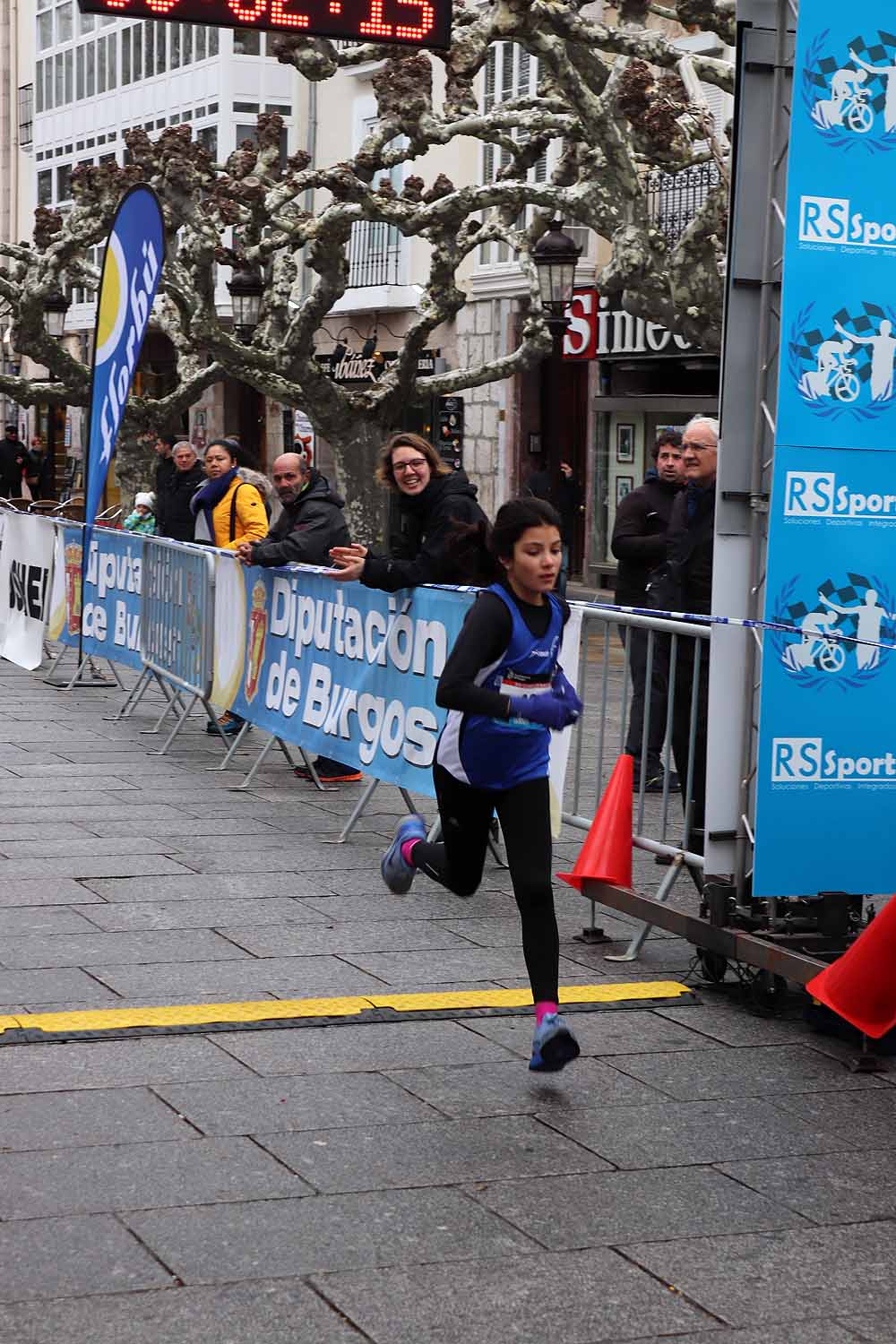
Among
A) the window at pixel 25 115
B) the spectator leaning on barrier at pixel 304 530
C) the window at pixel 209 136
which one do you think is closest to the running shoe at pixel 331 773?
the spectator leaning on barrier at pixel 304 530

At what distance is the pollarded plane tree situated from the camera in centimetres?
1653

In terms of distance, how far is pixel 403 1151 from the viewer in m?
4.87

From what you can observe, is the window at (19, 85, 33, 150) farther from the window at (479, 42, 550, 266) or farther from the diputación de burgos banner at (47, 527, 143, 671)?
the diputación de burgos banner at (47, 527, 143, 671)

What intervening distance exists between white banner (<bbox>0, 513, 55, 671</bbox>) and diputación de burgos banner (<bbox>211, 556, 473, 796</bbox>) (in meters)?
5.14

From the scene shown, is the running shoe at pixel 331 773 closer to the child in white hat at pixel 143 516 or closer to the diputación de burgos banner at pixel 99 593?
the diputación de burgos banner at pixel 99 593

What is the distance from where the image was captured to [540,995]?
5.58 meters

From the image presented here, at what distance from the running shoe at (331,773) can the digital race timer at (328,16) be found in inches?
156

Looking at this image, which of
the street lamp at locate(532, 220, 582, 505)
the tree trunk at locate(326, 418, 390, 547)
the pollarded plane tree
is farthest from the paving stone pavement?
the tree trunk at locate(326, 418, 390, 547)

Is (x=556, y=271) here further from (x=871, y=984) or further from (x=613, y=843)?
(x=871, y=984)

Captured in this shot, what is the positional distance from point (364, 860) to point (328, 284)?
50.2ft

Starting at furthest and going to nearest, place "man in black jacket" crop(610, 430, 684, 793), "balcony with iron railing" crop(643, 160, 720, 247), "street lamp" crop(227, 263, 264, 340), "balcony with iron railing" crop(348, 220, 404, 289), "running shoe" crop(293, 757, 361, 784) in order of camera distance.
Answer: "balcony with iron railing" crop(348, 220, 404, 289)
"balcony with iron railing" crop(643, 160, 720, 247)
"street lamp" crop(227, 263, 264, 340)
"man in black jacket" crop(610, 430, 684, 793)
"running shoe" crop(293, 757, 361, 784)

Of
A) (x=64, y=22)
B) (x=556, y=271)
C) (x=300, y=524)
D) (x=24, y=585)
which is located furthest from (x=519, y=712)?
(x=64, y=22)

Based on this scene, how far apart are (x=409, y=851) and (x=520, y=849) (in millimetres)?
791

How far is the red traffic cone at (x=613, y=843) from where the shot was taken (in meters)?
7.15
